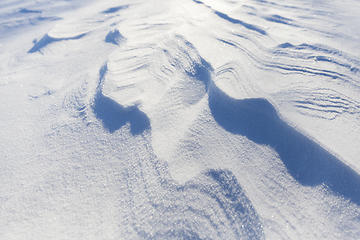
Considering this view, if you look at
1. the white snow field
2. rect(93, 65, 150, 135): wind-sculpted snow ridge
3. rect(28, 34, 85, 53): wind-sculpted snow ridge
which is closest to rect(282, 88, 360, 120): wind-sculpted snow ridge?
the white snow field

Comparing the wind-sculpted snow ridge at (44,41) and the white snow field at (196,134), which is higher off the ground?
the wind-sculpted snow ridge at (44,41)

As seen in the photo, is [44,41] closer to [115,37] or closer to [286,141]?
[115,37]

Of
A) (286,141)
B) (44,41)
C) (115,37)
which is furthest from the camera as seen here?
(44,41)

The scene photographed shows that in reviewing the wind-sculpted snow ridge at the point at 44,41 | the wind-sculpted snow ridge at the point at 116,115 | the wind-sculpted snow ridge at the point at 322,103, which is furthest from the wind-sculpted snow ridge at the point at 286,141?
the wind-sculpted snow ridge at the point at 44,41

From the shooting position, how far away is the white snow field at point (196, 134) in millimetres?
1163

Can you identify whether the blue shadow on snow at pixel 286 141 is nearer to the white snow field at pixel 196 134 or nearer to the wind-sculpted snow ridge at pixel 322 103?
the white snow field at pixel 196 134

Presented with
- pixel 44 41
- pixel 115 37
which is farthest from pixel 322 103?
pixel 44 41

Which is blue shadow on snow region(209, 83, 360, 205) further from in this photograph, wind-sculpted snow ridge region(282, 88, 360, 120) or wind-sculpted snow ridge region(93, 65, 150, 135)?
wind-sculpted snow ridge region(93, 65, 150, 135)

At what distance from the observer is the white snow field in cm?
116

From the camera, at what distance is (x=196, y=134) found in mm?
1417

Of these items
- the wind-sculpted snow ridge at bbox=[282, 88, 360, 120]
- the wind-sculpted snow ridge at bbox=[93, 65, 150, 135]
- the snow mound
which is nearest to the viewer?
the wind-sculpted snow ridge at bbox=[282, 88, 360, 120]

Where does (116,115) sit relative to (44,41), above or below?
below

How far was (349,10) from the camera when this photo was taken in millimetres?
2254

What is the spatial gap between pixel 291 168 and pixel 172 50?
148 centimetres
